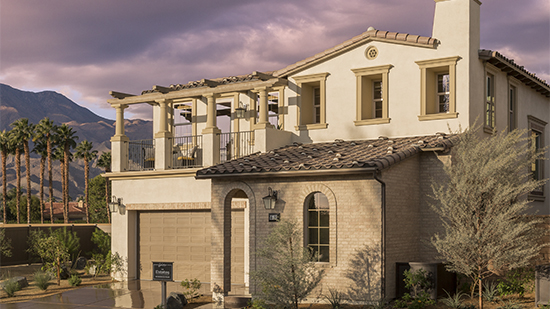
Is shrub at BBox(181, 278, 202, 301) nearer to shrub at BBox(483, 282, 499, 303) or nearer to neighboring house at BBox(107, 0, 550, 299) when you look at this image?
neighboring house at BBox(107, 0, 550, 299)

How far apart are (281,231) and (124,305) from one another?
5.35 metres

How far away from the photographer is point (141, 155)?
20.8m

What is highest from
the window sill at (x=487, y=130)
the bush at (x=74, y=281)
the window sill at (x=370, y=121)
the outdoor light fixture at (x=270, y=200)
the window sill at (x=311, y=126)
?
the window sill at (x=370, y=121)

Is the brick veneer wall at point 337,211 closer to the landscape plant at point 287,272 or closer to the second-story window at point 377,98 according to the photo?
the landscape plant at point 287,272

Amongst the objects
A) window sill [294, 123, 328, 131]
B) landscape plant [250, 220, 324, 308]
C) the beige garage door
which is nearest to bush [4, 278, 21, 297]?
the beige garage door

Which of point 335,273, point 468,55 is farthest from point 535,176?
point 335,273

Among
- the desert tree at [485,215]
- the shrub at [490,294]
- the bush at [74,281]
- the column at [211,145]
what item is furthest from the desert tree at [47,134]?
the shrub at [490,294]

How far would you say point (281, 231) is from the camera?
13422 millimetres

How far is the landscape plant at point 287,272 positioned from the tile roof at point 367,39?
716cm

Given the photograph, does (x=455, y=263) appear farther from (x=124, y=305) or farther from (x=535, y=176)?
(x=535, y=176)

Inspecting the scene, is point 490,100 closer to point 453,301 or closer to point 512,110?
point 512,110

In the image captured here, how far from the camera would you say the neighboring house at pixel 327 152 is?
14164mm

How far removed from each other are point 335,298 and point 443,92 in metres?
7.61

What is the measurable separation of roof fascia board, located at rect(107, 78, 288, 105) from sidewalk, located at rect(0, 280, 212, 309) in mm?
6424
